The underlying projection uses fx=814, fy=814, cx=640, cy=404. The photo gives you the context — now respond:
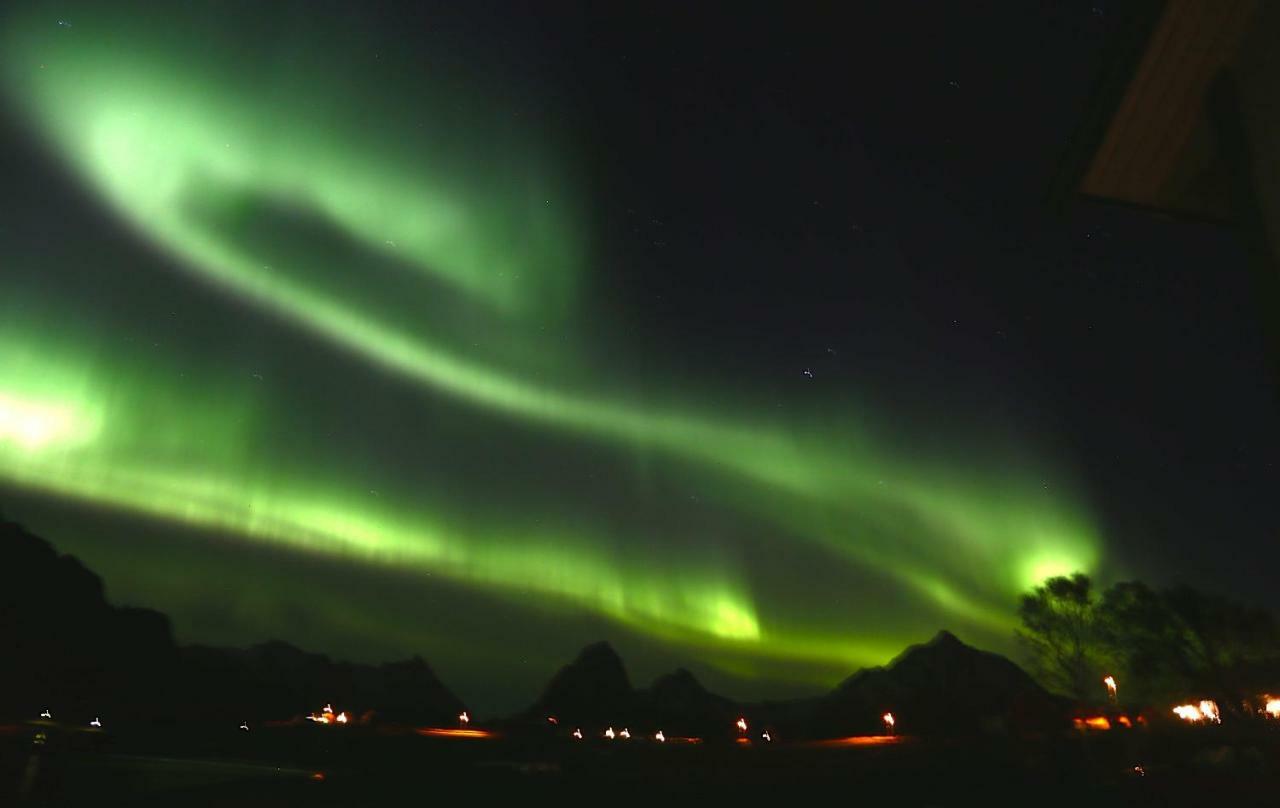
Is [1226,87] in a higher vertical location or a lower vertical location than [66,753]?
higher

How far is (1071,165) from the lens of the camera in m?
7.27

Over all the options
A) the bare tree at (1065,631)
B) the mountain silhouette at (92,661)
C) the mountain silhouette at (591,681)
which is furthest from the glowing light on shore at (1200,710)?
the mountain silhouette at (591,681)

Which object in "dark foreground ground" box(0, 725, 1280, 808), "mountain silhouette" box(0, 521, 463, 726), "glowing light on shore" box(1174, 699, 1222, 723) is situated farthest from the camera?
"mountain silhouette" box(0, 521, 463, 726)

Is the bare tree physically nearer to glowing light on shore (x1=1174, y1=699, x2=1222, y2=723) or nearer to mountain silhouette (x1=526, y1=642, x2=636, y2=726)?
glowing light on shore (x1=1174, y1=699, x2=1222, y2=723)

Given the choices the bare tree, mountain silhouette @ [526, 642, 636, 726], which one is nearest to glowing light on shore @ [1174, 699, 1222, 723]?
the bare tree

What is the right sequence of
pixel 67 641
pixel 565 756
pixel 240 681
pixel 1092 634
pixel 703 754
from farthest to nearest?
pixel 240 681 < pixel 67 641 < pixel 1092 634 < pixel 565 756 < pixel 703 754

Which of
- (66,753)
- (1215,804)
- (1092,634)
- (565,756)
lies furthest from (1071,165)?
(1092,634)

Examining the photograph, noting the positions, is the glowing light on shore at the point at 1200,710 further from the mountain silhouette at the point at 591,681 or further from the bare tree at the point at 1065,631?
the mountain silhouette at the point at 591,681

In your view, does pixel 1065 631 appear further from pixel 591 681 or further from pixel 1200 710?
pixel 591 681

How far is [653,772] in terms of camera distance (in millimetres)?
14367

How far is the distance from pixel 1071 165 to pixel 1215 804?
8055 millimetres

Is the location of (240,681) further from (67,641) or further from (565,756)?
(565,756)

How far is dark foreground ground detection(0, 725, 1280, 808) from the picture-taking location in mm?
10570

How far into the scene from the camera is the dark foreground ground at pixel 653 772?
10.6 metres
